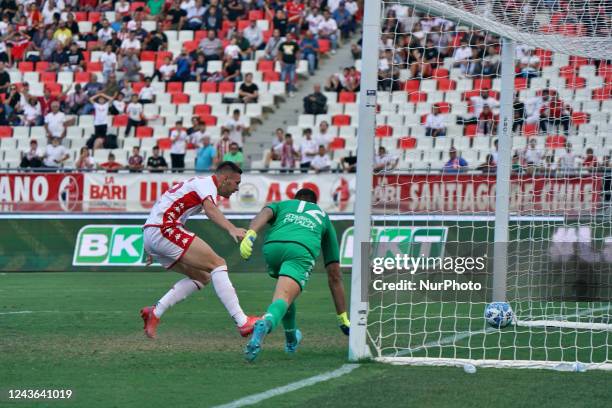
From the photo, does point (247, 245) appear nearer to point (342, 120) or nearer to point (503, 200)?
point (503, 200)

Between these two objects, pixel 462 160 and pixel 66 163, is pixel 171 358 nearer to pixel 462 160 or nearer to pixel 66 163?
pixel 462 160

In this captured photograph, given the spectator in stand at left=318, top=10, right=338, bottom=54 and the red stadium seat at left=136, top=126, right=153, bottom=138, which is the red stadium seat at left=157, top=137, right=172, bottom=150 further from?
the spectator in stand at left=318, top=10, right=338, bottom=54

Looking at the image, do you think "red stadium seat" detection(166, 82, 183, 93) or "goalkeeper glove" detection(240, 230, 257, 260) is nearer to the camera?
"goalkeeper glove" detection(240, 230, 257, 260)

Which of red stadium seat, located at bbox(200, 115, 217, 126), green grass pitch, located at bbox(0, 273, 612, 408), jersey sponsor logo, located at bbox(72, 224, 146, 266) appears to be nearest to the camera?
green grass pitch, located at bbox(0, 273, 612, 408)

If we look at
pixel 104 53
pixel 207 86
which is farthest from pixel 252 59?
pixel 104 53

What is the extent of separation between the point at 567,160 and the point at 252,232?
32.8ft

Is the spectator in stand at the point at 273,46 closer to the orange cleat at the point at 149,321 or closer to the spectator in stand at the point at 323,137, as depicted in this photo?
the spectator in stand at the point at 323,137

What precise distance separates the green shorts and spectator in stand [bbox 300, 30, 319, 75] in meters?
20.6

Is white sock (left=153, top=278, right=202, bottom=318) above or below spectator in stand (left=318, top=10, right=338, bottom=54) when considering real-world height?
below

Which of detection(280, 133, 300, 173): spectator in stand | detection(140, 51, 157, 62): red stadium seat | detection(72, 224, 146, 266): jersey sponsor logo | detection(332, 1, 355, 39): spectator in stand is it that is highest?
detection(332, 1, 355, 39): spectator in stand

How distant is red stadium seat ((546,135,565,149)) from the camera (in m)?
18.3

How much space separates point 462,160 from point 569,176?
14.1 ft

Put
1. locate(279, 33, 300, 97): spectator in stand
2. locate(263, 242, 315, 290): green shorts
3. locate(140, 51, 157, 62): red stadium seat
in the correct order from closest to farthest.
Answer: locate(263, 242, 315, 290): green shorts < locate(279, 33, 300, 97): spectator in stand < locate(140, 51, 157, 62): red stadium seat

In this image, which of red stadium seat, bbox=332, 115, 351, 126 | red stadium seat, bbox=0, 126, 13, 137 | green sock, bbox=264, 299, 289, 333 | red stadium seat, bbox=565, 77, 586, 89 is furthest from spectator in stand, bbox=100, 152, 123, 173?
green sock, bbox=264, 299, 289, 333
